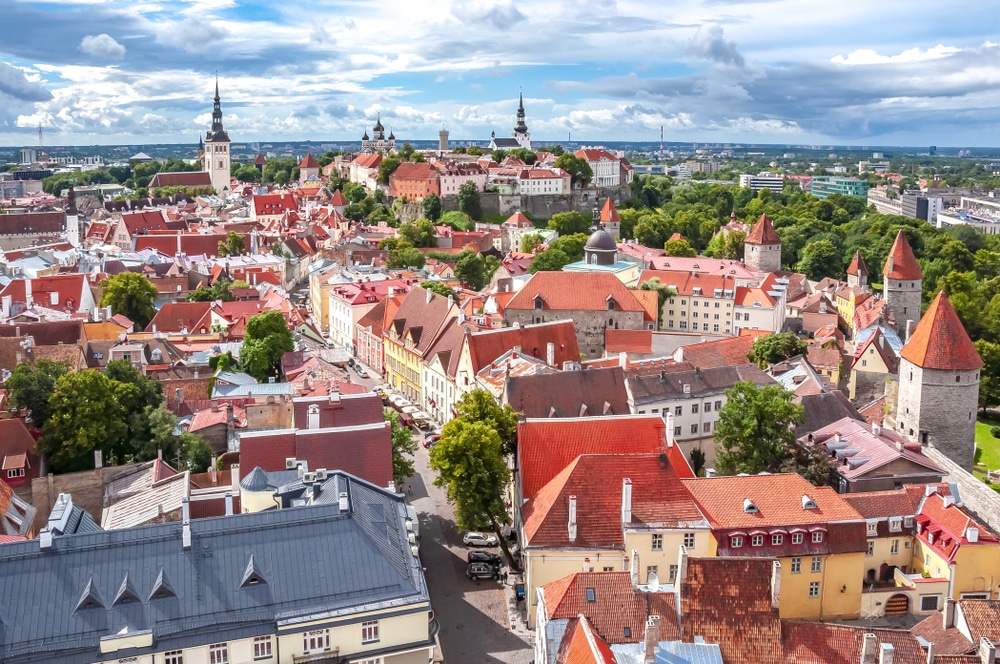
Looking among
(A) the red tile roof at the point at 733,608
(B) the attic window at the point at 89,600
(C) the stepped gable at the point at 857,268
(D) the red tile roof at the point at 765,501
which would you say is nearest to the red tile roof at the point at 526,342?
(D) the red tile roof at the point at 765,501

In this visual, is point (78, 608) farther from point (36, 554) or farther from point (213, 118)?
point (213, 118)

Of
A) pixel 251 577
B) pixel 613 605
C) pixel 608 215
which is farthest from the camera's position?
pixel 608 215

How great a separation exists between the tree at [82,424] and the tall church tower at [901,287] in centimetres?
5125

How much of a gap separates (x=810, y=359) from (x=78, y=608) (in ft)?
150

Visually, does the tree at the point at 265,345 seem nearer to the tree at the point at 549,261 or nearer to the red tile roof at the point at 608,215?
the tree at the point at 549,261

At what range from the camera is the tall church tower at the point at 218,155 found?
163875 mm

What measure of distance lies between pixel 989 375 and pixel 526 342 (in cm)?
3226

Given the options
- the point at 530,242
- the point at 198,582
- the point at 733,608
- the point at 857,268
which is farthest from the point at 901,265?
the point at 198,582

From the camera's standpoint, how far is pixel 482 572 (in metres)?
31.5

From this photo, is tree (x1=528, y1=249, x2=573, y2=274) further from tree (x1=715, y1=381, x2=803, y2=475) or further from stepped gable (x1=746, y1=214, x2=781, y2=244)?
tree (x1=715, y1=381, x2=803, y2=475)

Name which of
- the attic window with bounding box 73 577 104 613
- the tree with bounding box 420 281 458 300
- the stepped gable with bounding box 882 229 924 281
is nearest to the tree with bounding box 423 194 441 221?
the tree with bounding box 420 281 458 300

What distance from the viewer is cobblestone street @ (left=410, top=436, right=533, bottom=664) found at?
2691 cm

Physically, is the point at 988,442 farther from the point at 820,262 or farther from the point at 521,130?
the point at 521,130

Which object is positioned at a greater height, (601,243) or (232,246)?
(601,243)
